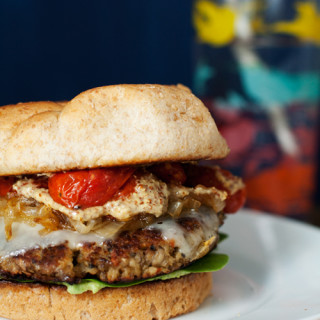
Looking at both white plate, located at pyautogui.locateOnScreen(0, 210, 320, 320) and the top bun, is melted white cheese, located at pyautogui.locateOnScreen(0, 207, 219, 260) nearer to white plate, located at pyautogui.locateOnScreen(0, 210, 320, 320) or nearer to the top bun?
the top bun

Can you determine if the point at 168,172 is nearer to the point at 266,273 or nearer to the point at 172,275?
the point at 172,275

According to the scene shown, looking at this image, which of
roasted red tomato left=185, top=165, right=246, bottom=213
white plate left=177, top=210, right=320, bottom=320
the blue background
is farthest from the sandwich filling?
the blue background

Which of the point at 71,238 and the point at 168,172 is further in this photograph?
the point at 168,172

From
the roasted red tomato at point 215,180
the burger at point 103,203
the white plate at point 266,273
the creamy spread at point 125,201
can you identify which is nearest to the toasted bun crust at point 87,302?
the burger at point 103,203

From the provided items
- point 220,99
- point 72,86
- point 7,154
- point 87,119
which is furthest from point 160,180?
point 72,86

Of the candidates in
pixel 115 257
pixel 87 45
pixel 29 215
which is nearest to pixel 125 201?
pixel 115 257

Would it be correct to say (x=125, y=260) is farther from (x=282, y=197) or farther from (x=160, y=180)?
(x=282, y=197)
